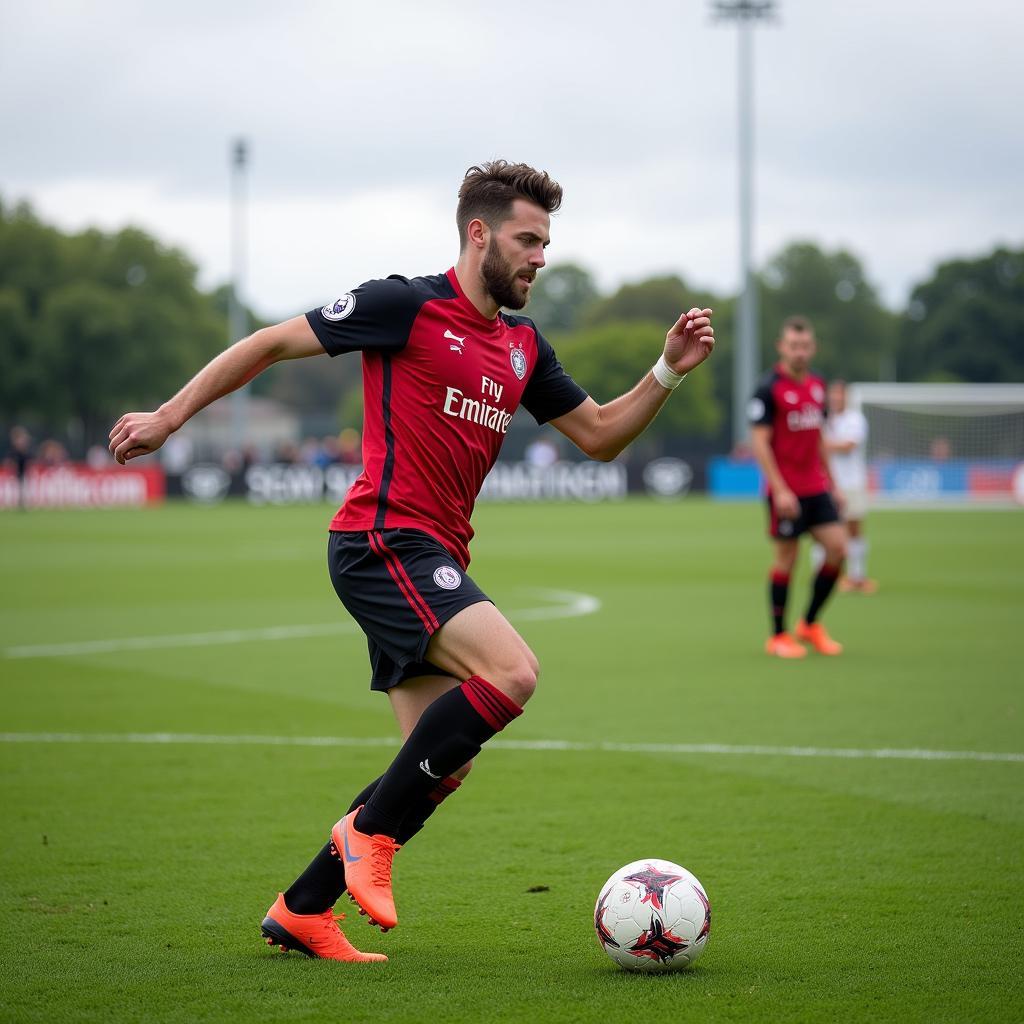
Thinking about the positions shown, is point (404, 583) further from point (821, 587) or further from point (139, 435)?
point (821, 587)

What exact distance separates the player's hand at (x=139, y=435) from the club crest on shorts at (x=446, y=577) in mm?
912

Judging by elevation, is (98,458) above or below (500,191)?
below

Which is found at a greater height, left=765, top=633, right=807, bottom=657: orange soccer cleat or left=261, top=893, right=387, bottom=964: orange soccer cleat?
left=261, top=893, right=387, bottom=964: orange soccer cleat

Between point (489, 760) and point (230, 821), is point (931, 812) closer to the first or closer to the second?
point (489, 760)

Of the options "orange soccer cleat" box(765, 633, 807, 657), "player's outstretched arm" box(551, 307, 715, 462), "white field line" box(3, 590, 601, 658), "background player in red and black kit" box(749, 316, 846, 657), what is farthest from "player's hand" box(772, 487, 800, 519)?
"player's outstretched arm" box(551, 307, 715, 462)

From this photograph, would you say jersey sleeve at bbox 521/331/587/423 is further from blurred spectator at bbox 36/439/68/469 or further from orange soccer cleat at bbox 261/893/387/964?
blurred spectator at bbox 36/439/68/469

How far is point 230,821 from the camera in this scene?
645 cm

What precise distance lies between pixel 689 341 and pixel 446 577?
1313 millimetres

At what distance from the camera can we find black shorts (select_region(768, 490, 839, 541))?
11.9 metres

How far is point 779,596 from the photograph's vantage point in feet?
39.3

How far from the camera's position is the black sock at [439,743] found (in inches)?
172

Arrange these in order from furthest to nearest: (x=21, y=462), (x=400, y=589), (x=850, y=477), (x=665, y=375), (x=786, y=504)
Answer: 1. (x=21, y=462)
2. (x=850, y=477)
3. (x=786, y=504)
4. (x=665, y=375)
5. (x=400, y=589)

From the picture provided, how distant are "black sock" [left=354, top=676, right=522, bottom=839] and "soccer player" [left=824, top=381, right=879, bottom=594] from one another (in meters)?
12.7

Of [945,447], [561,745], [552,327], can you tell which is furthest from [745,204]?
[552,327]
